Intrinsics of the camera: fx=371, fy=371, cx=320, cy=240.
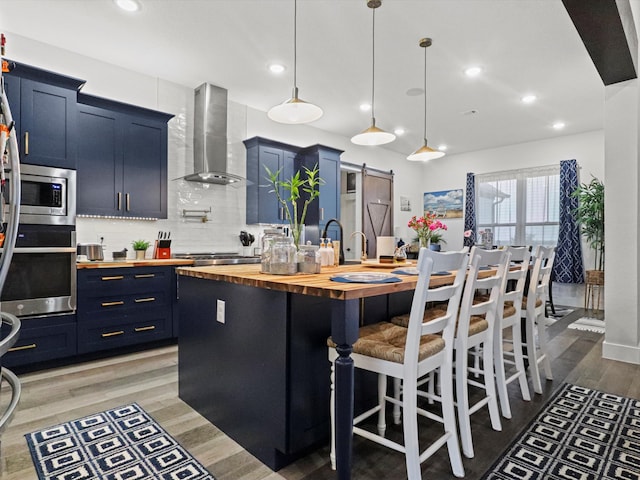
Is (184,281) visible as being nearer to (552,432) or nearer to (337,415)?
(337,415)

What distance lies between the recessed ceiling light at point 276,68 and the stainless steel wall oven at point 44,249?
2.23m

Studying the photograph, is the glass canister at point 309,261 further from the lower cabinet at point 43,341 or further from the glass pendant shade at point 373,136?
the lower cabinet at point 43,341

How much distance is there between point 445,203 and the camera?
798 centimetres

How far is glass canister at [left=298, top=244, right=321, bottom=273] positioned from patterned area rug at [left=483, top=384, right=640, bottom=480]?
1268 mm

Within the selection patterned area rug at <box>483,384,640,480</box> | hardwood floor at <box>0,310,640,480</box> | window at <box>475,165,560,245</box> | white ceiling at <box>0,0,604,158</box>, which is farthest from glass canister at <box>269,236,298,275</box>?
window at <box>475,165,560,245</box>

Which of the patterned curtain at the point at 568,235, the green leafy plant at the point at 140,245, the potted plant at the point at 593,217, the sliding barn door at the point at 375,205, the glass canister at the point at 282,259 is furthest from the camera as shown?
Answer: the sliding barn door at the point at 375,205

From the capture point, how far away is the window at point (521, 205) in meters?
6.60

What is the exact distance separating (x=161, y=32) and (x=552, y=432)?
4254 mm

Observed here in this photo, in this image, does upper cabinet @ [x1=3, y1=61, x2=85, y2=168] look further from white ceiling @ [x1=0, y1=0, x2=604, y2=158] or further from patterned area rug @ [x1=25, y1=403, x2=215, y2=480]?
patterned area rug @ [x1=25, y1=403, x2=215, y2=480]

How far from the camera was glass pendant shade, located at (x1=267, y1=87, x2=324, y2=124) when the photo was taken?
8.48ft

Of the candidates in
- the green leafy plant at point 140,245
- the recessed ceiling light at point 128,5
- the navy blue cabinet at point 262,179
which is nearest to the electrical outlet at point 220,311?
the green leafy plant at point 140,245

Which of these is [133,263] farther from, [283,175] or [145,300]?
[283,175]

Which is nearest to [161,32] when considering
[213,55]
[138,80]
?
[213,55]

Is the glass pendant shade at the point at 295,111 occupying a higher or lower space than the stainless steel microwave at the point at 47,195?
higher
